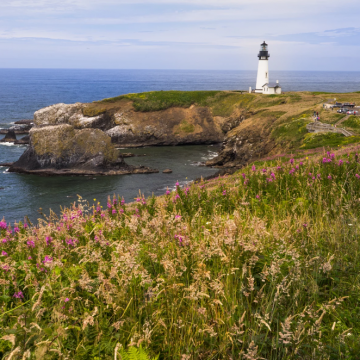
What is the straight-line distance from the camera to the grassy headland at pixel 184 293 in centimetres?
313

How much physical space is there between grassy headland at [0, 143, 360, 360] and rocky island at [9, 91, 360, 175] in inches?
1352

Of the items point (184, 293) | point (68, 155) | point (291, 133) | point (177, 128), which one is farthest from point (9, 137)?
point (184, 293)

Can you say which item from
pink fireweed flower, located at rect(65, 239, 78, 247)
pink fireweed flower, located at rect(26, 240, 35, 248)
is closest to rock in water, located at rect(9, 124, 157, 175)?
pink fireweed flower, located at rect(26, 240, 35, 248)

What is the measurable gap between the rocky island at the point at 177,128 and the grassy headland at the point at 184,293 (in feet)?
113

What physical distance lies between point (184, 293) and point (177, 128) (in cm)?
7778

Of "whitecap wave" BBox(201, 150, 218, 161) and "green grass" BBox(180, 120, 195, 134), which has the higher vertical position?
"green grass" BBox(180, 120, 195, 134)

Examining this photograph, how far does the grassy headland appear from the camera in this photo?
3.13 metres

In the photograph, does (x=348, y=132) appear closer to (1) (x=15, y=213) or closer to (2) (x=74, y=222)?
(1) (x=15, y=213)

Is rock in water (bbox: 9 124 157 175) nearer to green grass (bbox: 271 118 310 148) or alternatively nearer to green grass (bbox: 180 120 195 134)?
green grass (bbox: 271 118 310 148)

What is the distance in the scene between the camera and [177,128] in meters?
80.2

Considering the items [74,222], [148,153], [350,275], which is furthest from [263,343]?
[148,153]

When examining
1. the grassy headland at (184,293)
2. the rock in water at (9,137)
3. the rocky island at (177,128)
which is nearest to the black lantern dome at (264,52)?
the rocky island at (177,128)

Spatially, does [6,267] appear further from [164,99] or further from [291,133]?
[164,99]

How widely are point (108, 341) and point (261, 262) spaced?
2.20 m
